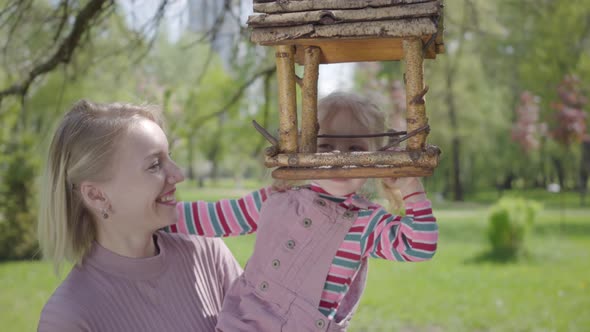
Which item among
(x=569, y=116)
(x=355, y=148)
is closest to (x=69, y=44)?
(x=355, y=148)

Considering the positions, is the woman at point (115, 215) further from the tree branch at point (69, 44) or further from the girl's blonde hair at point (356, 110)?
the tree branch at point (69, 44)

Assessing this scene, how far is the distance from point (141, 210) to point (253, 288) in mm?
449

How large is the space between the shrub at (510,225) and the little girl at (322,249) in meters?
9.36

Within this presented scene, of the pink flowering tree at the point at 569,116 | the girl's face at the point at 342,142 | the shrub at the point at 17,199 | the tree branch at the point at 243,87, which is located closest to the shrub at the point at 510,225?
the pink flowering tree at the point at 569,116

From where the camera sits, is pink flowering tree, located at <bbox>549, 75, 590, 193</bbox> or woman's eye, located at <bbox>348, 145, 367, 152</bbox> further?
pink flowering tree, located at <bbox>549, 75, 590, 193</bbox>

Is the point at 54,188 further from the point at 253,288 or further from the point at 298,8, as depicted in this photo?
the point at 298,8

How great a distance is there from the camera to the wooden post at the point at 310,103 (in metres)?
1.49

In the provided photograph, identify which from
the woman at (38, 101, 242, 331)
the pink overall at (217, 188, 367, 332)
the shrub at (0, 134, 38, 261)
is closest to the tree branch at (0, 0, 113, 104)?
the woman at (38, 101, 242, 331)

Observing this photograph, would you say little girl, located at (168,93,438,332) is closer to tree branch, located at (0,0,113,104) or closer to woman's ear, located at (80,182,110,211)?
woman's ear, located at (80,182,110,211)

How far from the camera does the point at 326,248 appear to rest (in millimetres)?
1939

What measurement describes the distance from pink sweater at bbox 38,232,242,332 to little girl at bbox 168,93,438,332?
12 cm

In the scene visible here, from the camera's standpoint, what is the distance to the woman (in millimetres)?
1895

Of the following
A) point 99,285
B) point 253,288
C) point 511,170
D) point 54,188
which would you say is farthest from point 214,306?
point 511,170

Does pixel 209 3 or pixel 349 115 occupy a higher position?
pixel 209 3
